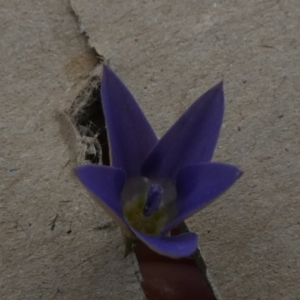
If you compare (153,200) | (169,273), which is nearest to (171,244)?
(153,200)

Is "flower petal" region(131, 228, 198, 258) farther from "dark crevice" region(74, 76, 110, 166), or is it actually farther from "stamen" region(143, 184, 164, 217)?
"dark crevice" region(74, 76, 110, 166)

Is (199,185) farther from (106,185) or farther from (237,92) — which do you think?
(237,92)

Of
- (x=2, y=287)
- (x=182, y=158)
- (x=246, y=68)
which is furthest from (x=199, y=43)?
(x=2, y=287)

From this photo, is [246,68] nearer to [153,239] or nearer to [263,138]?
[263,138]

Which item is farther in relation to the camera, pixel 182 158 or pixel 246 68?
pixel 246 68

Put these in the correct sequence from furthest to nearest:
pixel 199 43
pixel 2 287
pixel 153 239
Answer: pixel 199 43, pixel 2 287, pixel 153 239

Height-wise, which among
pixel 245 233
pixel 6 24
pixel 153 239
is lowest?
pixel 245 233

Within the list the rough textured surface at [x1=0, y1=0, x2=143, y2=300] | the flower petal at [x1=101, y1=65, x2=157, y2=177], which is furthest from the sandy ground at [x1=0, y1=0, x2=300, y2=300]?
the flower petal at [x1=101, y1=65, x2=157, y2=177]
